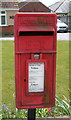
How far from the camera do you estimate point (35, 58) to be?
2.39 m

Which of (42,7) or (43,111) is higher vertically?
(42,7)

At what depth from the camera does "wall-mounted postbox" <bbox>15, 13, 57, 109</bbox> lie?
7.66ft

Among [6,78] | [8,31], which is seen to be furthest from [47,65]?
[8,31]

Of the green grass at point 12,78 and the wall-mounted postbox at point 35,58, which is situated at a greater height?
the wall-mounted postbox at point 35,58

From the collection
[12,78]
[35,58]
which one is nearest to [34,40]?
[35,58]

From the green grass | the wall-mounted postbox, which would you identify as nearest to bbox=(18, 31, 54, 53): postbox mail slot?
the wall-mounted postbox

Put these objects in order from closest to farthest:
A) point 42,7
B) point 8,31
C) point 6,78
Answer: point 6,78, point 8,31, point 42,7

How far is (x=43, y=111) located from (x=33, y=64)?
4.42 feet

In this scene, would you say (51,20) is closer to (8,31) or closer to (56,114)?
(56,114)

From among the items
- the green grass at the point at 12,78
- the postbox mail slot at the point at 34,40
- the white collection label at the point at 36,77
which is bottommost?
the green grass at the point at 12,78

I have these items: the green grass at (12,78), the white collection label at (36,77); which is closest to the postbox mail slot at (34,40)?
the white collection label at (36,77)

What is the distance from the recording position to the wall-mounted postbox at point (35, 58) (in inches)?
92.0

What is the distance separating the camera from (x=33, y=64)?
239 centimetres

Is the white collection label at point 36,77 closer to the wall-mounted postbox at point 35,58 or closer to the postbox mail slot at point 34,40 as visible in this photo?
the wall-mounted postbox at point 35,58
